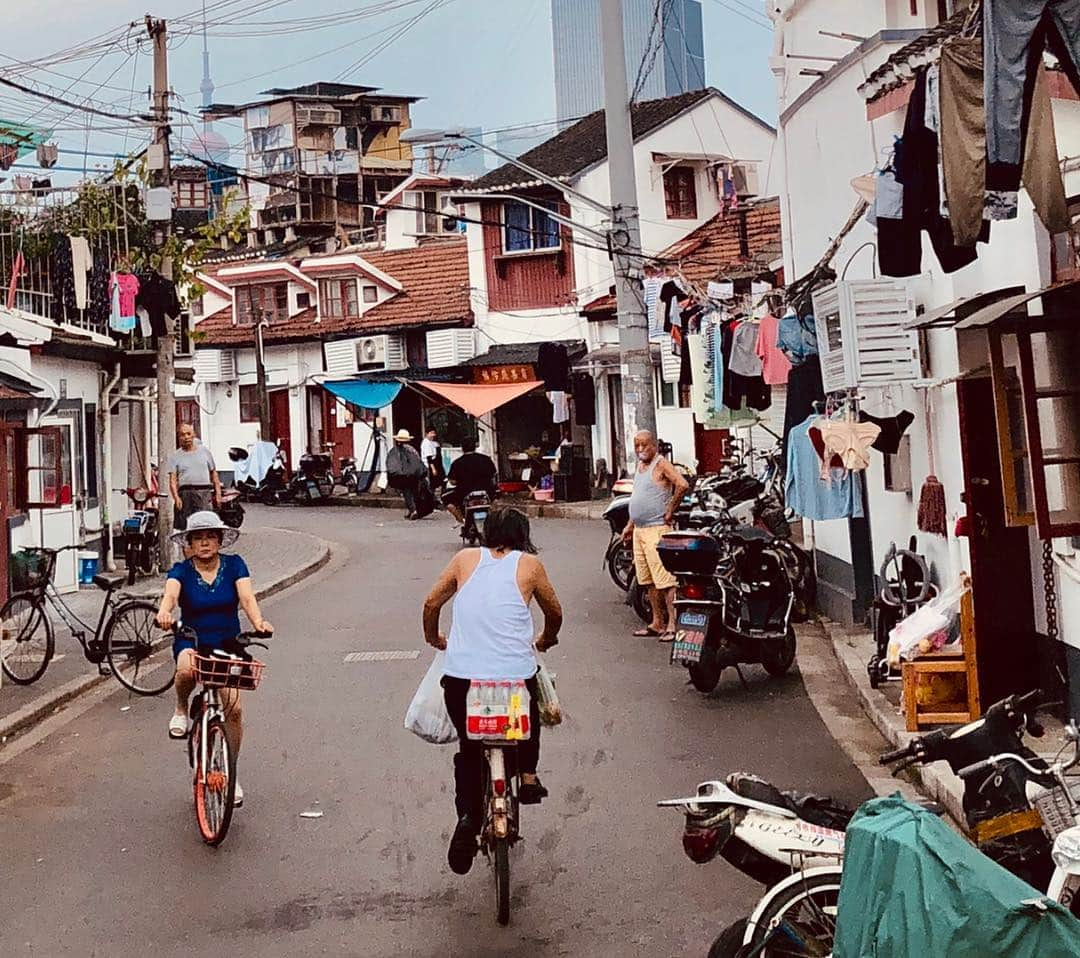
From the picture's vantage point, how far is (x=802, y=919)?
544 cm

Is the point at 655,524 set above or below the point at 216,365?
below

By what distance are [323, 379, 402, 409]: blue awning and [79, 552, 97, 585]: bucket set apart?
1997 cm

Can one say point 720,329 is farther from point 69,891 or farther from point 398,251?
point 398,251

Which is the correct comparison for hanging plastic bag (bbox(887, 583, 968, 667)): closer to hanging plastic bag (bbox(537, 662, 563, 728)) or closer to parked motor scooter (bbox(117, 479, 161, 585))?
hanging plastic bag (bbox(537, 662, 563, 728))

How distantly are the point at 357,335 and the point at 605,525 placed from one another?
17968 millimetres

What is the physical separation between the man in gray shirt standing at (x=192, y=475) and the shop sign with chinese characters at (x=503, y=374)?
→ 20.0m

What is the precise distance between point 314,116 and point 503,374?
28726 mm

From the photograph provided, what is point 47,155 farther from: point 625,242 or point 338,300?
point 338,300

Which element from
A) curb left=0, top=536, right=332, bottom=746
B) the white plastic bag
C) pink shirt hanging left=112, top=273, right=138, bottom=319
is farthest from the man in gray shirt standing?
the white plastic bag

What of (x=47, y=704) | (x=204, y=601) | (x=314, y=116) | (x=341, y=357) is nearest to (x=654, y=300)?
(x=47, y=704)

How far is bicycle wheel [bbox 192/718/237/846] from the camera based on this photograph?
868cm

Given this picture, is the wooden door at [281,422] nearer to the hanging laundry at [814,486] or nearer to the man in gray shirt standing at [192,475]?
the man in gray shirt standing at [192,475]

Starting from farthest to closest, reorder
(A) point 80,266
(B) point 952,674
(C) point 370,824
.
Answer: (A) point 80,266 → (B) point 952,674 → (C) point 370,824

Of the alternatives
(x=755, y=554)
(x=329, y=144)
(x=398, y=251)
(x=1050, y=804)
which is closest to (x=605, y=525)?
(x=755, y=554)
